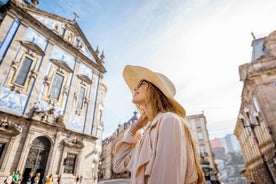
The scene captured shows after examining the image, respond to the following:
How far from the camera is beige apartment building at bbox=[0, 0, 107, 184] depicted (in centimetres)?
1032

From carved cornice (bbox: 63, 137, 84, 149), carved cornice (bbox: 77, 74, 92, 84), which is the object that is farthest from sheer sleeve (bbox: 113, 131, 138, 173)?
carved cornice (bbox: 77, 74, 92, 84)

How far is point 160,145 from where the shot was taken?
1.01m

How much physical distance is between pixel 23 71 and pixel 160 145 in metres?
14.7

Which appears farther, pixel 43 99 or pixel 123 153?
pixel 43 99

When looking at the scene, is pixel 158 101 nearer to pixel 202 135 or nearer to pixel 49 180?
pixel 49 180

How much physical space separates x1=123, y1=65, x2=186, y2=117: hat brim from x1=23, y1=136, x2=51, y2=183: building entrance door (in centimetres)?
1283

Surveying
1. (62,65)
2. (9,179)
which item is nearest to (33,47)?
(62,65)

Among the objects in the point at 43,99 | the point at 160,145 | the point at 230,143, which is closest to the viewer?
the point at 160,145

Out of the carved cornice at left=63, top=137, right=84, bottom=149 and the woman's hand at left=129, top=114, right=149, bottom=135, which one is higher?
the carved cornice at left=63, top=137, right=84, bottom=149

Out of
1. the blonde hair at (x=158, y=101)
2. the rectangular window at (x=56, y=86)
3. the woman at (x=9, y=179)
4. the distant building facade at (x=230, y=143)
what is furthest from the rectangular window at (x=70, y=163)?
the distant building facade at (x=230, y=143)

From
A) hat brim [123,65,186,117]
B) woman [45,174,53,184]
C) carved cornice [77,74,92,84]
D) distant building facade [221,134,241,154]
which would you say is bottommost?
woman [45,174,53,184]

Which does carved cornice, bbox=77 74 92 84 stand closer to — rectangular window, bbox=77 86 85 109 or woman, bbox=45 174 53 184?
rectangular window, bbox=77 86 85 109

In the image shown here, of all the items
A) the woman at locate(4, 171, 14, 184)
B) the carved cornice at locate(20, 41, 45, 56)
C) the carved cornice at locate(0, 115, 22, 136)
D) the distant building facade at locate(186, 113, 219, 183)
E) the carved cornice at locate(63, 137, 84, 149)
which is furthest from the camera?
the distant building facade at locate(186, 113, 219, 183)

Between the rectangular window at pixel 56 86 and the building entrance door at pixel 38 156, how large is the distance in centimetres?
390
